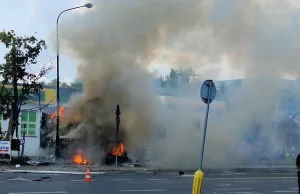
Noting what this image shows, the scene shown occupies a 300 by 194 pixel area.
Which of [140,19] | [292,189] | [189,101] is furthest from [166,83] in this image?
[292,189]

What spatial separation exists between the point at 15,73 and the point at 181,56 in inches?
417

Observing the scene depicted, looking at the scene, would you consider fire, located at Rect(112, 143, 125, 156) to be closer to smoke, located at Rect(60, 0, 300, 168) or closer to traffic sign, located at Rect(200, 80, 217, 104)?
smoke, located at Rect(60, 0, 300, 168)

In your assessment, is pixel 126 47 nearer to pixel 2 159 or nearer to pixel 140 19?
pixel 140 19

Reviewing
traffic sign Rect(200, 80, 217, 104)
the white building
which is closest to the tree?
the white building

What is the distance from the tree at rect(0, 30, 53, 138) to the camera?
33594 mm

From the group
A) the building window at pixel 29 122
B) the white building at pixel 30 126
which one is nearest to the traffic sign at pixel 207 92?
the white building at pixel 30 126

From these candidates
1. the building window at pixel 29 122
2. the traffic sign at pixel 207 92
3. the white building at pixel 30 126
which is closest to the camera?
the traffic sign at pixel 207 92

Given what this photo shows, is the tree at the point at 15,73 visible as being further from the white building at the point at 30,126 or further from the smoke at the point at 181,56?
the white building at the point at 30,126

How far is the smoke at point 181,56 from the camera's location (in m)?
30.3

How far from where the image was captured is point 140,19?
31.2 meters

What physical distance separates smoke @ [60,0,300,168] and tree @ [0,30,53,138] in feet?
10.3

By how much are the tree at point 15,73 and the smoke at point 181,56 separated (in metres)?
3.15

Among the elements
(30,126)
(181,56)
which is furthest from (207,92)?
(30,126)

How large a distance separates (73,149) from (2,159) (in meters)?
4.31
